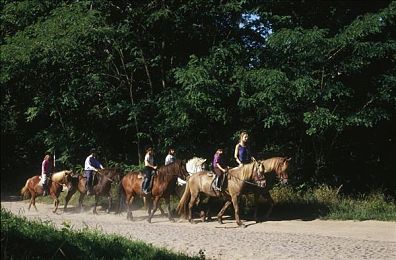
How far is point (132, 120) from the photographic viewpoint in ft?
68.1

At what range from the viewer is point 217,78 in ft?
59.7

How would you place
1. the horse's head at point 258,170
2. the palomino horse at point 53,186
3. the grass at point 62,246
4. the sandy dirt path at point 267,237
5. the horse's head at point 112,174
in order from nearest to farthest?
the grass at point 62,246
the sandy dirt path at point 267,237
the horse's head at point 258,170
the horse's head at point 112,174
the palomino horse at point 53,186

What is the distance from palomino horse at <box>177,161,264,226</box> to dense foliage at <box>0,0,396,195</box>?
2.36m

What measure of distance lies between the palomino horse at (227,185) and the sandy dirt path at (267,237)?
1.55 feet

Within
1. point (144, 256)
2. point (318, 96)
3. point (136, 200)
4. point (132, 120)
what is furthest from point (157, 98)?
point (144, 256)

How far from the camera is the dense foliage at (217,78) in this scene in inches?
686

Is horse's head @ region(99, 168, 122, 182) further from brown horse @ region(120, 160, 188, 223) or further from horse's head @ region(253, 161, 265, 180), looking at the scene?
horse's head @ region(253, 161, 265, 180)

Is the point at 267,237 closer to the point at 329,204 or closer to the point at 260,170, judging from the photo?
the point at 260,170

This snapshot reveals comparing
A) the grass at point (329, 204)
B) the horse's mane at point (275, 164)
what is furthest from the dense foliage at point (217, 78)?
the horse's mane at point (275, 164)

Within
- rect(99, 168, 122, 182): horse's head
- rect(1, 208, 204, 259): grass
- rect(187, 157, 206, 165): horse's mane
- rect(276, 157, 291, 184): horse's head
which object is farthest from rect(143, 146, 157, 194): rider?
rect(1, 208, 204, 259): grass

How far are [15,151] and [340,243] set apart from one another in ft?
82.7

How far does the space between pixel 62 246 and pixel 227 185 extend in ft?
27.4

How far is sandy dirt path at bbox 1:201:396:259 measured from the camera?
1081 centimetres

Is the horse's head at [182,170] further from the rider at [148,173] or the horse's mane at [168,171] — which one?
the rider at [148,173]
